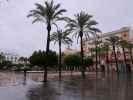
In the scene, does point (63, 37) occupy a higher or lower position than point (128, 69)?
higher

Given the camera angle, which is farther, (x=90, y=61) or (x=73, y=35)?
(x=90, y=61)

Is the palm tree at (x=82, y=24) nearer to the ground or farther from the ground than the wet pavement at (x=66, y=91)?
farther from the ground

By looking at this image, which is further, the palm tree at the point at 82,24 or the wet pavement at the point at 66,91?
the palm tree at the point at 82,24

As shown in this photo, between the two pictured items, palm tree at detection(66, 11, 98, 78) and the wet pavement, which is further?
palm tree at detection(66, 11, 98, 78)

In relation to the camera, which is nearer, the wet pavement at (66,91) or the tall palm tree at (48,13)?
the wet pavement at (66,91)

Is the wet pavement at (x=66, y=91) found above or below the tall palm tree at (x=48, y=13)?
below

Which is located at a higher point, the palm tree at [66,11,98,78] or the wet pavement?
the palm tree at [66,11,98,78]

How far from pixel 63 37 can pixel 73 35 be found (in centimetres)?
1400

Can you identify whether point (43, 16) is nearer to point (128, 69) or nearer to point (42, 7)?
point (42, 7)

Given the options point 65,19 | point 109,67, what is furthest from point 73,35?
point 109,67

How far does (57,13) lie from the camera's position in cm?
3772

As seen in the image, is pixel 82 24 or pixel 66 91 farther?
pixel 82 24

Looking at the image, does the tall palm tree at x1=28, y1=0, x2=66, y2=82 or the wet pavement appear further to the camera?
the tall palm tree at x1=28, y1=0, x2=66, y2=82

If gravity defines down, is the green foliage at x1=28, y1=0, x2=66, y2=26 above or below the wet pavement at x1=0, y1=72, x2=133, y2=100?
above
